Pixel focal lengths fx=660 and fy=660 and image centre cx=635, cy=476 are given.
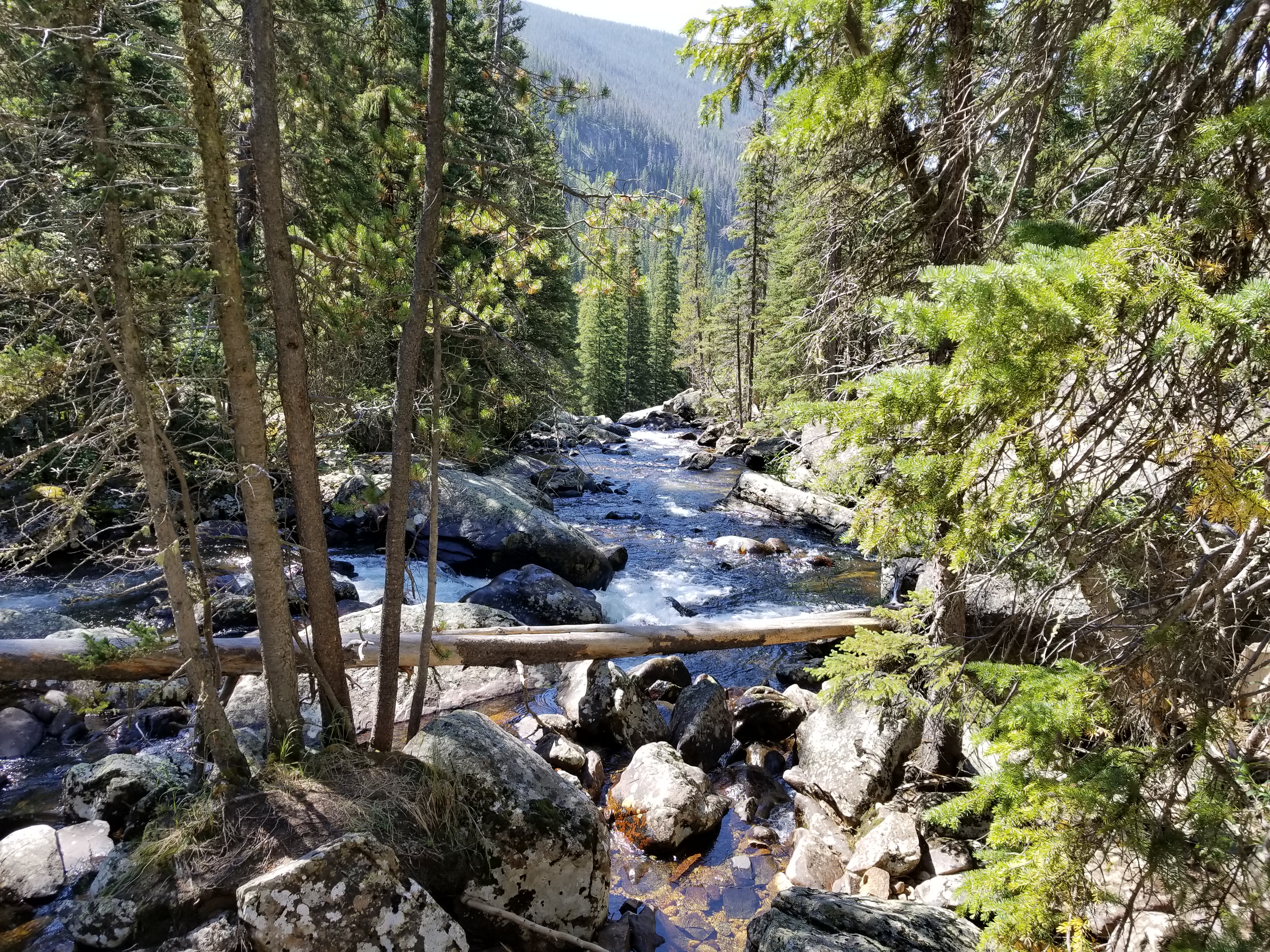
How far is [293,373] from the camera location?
17.7 feet

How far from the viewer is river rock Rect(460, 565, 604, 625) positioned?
1141 centimetres

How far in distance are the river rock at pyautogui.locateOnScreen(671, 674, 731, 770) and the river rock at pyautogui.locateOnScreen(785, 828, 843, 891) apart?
175 cm

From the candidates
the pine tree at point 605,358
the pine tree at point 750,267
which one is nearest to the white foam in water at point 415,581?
the pine tree at point 750,267

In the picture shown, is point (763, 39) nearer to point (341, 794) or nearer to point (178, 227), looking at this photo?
point (178, 227)

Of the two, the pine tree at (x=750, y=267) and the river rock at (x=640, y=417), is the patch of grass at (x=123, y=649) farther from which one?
the river rock at (x=640, y=417)

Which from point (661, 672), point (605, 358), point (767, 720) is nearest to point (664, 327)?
point (605, 358)

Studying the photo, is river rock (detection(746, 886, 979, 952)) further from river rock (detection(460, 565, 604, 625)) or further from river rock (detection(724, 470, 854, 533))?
river rock (detection(724, 470, 854, 533))

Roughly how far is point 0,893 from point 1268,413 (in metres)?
9.63

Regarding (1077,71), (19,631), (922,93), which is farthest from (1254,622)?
(19,631)

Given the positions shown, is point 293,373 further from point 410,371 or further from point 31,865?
point 31,865

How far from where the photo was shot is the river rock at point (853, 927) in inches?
175

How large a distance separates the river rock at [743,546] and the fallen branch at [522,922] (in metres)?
11.3

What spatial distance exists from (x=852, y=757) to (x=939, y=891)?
167 centimetres

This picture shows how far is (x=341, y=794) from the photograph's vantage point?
5.38 metres
